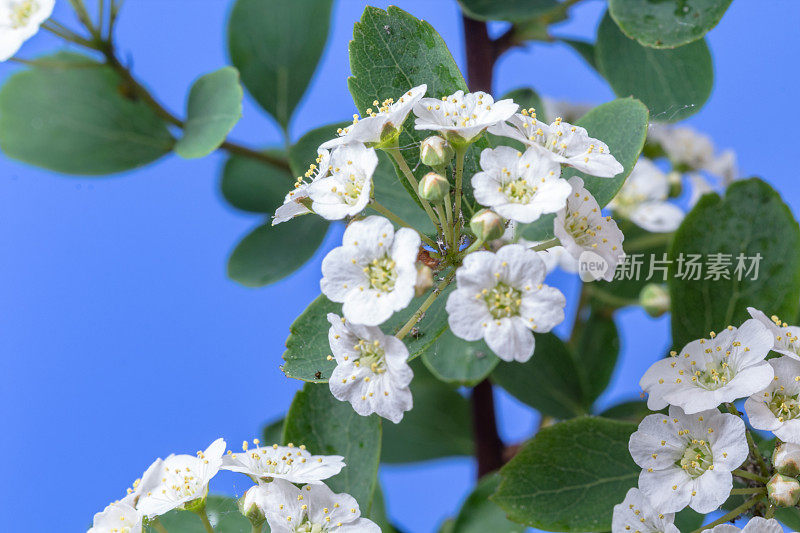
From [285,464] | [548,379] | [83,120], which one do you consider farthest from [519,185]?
[83,120]

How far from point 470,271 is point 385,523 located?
807 millimetres

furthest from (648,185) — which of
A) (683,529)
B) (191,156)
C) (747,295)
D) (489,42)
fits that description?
(191,156)

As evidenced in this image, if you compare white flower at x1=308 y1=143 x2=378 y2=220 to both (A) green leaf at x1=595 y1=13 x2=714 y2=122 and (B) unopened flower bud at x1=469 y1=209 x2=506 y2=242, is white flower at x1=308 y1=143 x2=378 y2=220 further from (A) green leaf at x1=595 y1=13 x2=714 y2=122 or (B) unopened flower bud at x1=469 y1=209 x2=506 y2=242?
(A) green leaf at x1=595 y1=13 x2=714 y2=122

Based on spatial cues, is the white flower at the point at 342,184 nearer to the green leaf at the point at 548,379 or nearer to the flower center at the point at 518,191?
the flower center at the point at 518,191

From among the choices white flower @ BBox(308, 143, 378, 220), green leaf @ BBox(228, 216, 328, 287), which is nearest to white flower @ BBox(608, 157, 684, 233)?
green leaf @ BBox(228, 216, 328, 287)

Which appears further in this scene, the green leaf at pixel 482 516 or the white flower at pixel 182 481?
the green leaf at pixel 482 516

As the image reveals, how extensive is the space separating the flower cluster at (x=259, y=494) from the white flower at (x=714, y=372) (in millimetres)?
399

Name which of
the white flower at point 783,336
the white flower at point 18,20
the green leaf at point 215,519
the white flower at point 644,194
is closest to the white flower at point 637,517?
the white flower at point 783,336

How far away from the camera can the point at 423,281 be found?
0.92 meters

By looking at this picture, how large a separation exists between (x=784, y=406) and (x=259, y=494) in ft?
2.09

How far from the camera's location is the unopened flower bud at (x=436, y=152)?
39.3 inches

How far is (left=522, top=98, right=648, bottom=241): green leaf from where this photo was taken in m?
1.11

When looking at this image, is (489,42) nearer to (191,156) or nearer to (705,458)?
(191,156)

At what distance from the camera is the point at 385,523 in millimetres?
1562
